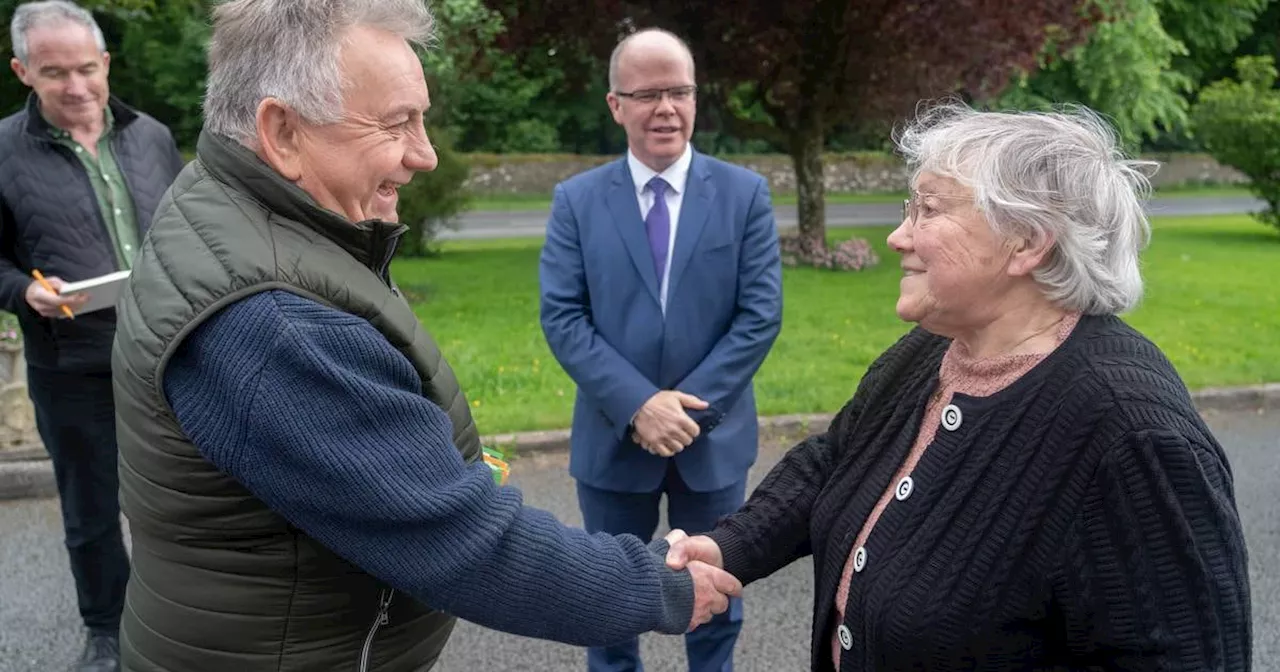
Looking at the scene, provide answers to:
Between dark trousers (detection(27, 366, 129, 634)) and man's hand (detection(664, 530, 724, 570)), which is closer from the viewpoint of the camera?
man's hand (detection(664, 530, 724, 570))

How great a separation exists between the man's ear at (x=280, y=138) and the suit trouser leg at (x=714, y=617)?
1981mm

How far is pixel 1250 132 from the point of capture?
17.0 metres

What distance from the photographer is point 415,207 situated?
12750 millimetres

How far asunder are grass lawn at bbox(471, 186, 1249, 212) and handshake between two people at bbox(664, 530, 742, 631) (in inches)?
836

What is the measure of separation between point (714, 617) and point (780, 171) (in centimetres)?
2605

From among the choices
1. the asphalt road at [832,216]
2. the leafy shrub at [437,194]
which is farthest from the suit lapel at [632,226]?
the asphalt road at [832,216]

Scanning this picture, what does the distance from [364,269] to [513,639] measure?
2767 mm

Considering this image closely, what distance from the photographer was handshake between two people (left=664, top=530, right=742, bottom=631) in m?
2.25

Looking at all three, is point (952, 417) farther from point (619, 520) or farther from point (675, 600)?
point (619, 520)

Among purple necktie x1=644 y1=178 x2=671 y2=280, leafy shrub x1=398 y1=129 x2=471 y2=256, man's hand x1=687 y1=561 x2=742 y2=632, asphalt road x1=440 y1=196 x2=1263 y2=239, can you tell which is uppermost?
purple necktie x1=644 y1=178 x2=671 y2=280

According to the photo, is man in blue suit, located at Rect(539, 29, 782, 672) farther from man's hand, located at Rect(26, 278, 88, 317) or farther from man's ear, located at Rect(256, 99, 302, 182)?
man's ear, located at Rect(256, 99, 302, 182)

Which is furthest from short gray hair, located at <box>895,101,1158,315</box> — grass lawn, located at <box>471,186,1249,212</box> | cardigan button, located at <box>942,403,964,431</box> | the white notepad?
grass lawn, located at <box>471,186,1249,212</box>

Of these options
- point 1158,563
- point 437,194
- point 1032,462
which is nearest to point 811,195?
point 437,194

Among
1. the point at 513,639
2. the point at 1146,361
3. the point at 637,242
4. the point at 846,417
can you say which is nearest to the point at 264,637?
the point at 846,417
